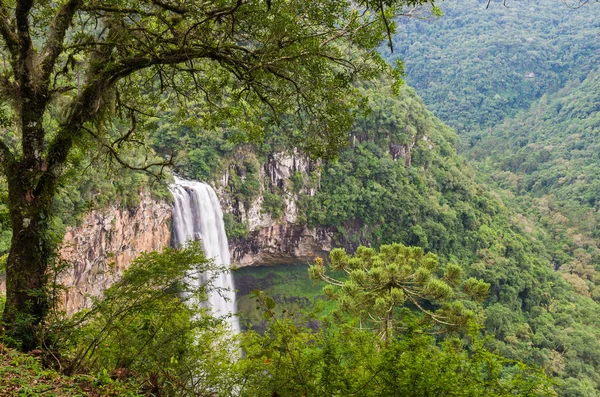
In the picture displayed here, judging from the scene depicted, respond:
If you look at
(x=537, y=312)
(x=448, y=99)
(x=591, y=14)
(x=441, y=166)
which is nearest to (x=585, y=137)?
(x=448, y=99)

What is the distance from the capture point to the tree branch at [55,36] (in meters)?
3.16

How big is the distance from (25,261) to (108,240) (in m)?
12.2

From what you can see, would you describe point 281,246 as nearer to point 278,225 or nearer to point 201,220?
point 278,225

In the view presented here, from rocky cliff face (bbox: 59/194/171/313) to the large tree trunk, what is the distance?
28.8 ft

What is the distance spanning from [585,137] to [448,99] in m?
20.4

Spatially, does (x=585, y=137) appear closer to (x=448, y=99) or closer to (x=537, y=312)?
(x=448, y=99)

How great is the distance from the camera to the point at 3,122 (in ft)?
11.2

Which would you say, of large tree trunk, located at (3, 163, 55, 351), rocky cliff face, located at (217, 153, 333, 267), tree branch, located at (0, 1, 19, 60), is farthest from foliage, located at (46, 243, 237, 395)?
rocky cliff face, located at (217, 153, 333, 267)

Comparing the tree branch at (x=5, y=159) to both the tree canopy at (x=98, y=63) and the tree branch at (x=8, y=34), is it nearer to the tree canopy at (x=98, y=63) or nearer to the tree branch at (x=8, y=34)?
the tree canopy at (x=98, y=63)

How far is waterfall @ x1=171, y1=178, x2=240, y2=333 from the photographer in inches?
707

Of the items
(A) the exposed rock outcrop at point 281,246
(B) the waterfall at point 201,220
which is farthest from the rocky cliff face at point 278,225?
(B) the waterfall at point 201,220

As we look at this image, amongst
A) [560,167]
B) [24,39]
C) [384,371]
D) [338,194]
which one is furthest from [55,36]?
[560,167]

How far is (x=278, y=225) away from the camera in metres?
25.5

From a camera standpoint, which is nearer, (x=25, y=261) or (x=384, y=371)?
(x=384, y=371)
